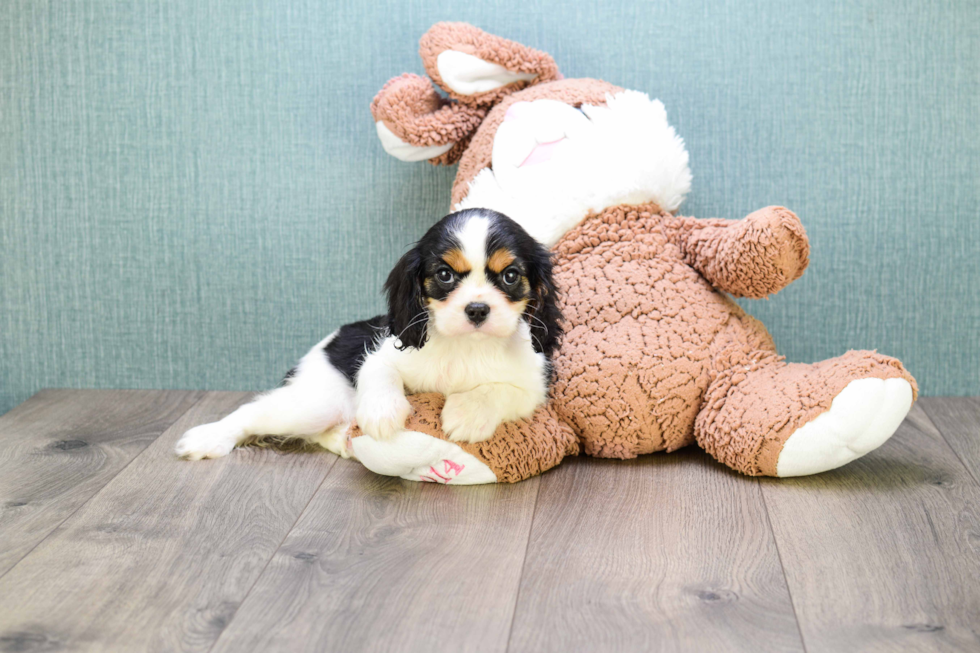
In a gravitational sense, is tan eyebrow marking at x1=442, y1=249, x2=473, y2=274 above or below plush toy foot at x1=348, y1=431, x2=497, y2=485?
above

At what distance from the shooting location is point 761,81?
239cm

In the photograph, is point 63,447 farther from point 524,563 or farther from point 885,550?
point 885,550

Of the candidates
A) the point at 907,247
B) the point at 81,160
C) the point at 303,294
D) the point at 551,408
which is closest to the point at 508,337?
the point at 551,408

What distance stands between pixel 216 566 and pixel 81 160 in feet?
5.05

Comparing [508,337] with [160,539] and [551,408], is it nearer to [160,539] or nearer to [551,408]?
[551,408]

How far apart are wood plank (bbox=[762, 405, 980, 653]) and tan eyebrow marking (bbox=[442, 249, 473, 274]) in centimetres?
76

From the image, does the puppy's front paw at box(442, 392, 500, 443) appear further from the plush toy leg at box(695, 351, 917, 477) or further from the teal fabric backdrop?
the teal fabric backdrop

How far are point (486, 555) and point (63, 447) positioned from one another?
1223 mm

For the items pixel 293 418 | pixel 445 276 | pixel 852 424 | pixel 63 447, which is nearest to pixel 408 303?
pixel 445 276

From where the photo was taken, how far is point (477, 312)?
1620 mm

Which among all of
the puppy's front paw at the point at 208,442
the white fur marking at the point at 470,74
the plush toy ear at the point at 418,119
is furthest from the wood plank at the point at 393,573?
the white fur marking at the point at 470,74

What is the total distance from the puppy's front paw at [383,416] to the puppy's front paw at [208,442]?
47cm

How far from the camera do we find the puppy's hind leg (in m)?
2.05

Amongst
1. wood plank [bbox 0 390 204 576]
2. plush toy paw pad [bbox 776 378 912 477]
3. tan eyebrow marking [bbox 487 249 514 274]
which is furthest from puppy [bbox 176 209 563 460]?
plush toy paw pad [bbox 776 378 912 477]
